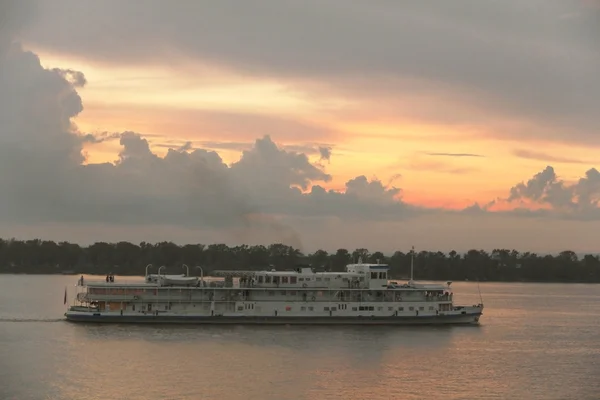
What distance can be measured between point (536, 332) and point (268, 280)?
87.1 ft

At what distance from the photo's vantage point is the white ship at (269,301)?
72.9m

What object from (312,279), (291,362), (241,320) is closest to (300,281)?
(312,279)

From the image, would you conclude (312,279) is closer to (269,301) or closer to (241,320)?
(269,301)

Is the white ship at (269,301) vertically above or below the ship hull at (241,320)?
above

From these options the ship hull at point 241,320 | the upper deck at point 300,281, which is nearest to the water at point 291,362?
the ship hull at point 241,320

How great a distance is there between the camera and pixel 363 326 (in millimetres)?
73500

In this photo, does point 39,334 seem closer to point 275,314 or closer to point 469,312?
point 275,314

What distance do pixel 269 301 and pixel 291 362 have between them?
63.0 feet

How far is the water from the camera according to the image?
1822 inches

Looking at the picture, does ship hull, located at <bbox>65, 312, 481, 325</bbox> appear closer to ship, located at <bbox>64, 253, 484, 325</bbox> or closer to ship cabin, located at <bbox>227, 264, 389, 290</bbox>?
ship, located at <bbox>64, 253, 484, 325</bbox>

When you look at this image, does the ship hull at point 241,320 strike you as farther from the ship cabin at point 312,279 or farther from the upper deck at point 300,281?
the ship cabin at point 312,279

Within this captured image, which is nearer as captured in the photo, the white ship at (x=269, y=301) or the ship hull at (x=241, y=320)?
the ship hull at (x=241, y=320)

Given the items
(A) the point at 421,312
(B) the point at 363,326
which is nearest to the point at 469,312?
(A) the point at 421,312

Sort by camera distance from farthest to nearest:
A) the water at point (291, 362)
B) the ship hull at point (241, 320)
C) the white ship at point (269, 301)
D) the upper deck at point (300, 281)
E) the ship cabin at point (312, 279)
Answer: the ship cabin at point (312, 279) < the upper deck at point (300, 281) < the white ship at point (269, 301) < the ship hull at point (241, 320) < the water at point (291, 362)
